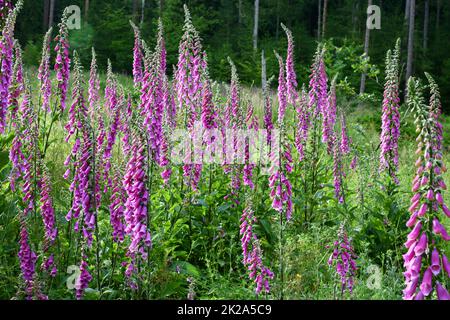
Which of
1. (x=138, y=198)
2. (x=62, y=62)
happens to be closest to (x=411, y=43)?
(x=62, y=62)

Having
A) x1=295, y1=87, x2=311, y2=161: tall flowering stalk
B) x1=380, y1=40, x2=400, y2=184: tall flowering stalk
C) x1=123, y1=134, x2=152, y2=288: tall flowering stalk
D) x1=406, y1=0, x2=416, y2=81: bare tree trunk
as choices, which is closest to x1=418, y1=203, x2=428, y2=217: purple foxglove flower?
x1=123, y1=134, x2=152, y2=288: tall flowering stalk

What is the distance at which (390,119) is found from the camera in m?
6.23

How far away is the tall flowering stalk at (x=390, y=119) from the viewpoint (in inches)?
240

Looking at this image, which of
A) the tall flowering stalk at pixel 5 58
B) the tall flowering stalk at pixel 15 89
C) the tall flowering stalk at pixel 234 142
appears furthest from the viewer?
the tall flowering stalk at pixel 234 142

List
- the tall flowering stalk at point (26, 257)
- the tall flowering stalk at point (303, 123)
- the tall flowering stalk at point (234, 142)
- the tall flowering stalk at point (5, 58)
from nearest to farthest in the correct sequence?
1. the tall flowering stalk at point (26, 257)
2. the tall flowering stalk at point (5, 58)
3. the tall flowering stalk at point (234, 142)
4. the tall flowering stalk at point (303, 123)

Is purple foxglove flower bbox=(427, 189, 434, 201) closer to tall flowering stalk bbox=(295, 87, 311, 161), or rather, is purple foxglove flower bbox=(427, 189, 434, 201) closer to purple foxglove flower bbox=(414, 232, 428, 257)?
purple foxglove flower bbox=(414, 232, 428, 257)

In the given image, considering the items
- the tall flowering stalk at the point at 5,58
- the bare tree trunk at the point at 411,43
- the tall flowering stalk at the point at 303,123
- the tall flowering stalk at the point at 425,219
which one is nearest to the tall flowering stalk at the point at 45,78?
the tall flowering stalk at the point at 5,58

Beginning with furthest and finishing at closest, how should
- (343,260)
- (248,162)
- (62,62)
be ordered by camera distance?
(248,162)
(62,62)
(343,260)

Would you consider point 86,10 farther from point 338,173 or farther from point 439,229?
point 439,229

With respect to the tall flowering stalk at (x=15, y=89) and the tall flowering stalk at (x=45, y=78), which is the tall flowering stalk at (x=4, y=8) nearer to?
the tall flowering stalk at (x=15, y=89)

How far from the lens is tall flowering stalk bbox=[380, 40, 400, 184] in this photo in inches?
240

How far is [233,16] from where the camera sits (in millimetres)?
40625
